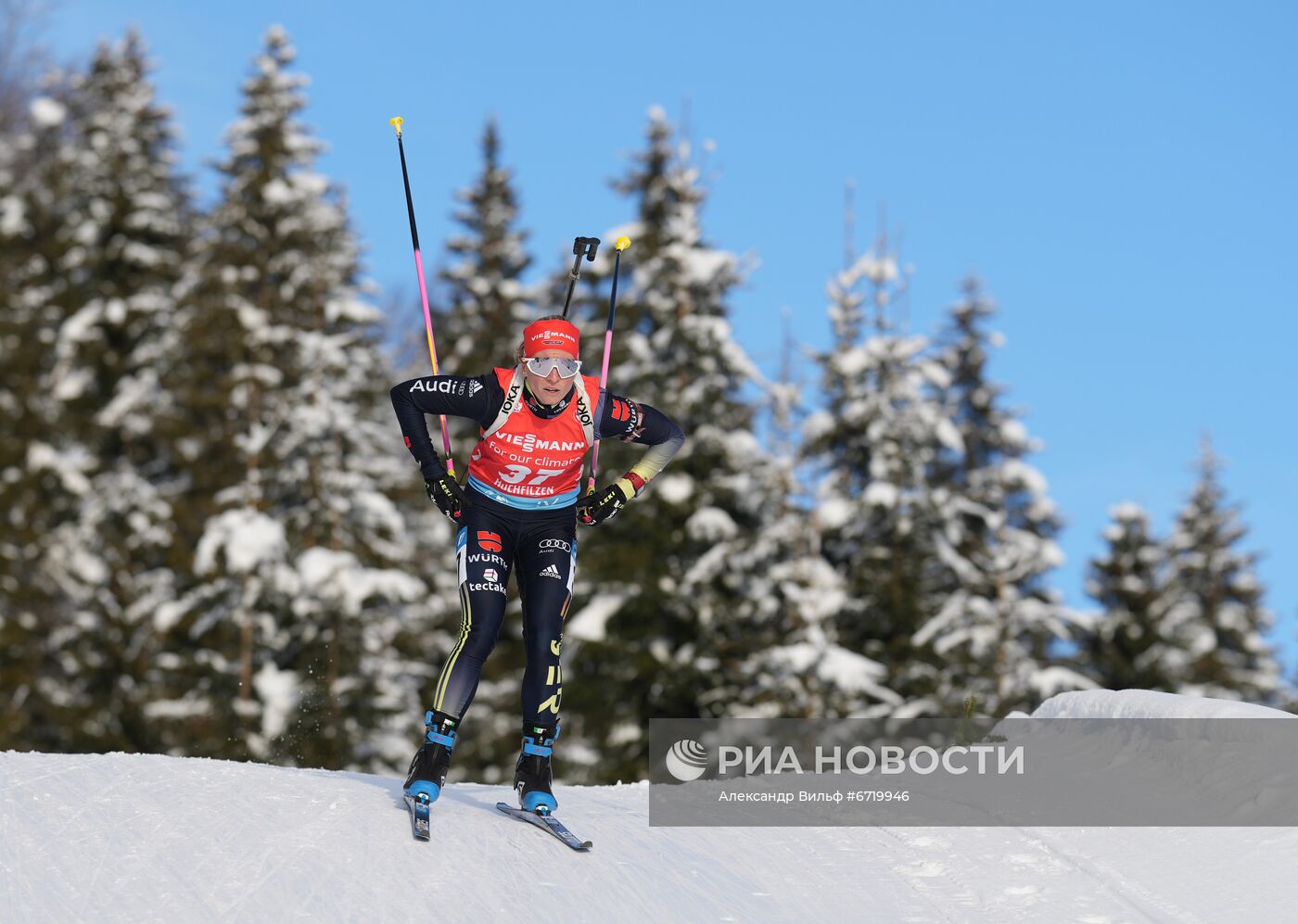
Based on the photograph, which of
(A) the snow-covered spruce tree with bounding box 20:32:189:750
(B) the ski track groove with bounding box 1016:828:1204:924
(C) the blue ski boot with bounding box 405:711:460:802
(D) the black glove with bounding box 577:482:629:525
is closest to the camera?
(B) the ski track groove with bounding box 1016:828:1204:924

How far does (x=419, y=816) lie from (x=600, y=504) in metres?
1.77

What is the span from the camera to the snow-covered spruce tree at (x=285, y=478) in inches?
900

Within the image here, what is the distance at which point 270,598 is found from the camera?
927 inches

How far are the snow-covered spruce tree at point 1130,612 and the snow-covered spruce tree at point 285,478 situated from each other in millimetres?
15770

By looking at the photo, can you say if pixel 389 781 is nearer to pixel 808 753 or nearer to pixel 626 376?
pixel 808 753

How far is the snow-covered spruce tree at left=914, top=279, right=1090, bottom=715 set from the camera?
73.2ft

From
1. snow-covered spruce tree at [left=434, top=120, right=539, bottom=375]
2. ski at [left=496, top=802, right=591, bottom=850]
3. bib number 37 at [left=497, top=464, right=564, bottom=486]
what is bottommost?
ski at [left=496, top=802, right=591, bottom=850]

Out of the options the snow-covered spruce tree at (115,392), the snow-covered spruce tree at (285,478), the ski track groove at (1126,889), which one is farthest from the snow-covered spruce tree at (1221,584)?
the ski track groove at (1126,889)

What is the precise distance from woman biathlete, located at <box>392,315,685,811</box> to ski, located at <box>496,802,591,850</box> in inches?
2.0

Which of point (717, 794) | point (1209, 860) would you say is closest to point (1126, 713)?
point (1209, 860)

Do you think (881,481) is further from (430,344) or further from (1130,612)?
(430,344)

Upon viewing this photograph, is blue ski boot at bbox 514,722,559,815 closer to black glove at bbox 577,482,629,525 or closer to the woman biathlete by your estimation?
the woman biathlete

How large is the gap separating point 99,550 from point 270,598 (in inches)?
243

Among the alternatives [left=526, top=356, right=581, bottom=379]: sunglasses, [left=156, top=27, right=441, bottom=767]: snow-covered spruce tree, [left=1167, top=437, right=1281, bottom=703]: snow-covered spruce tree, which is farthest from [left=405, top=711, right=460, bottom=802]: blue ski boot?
[left=1167, top=437, right=1281, bottom=703]: snow-covered spruce tree
